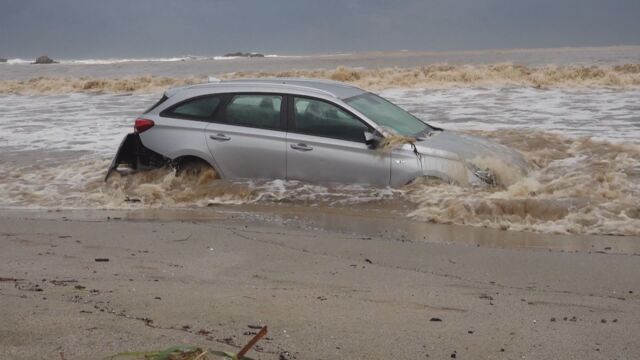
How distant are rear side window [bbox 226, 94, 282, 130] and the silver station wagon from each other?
12mm

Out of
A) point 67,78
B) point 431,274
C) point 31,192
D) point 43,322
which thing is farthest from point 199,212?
point 67,78

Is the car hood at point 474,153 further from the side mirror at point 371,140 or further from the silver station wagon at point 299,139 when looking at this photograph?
the side mirror at point 371,140

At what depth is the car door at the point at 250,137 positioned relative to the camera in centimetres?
949

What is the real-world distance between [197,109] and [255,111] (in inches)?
29.4

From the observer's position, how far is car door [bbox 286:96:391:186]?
9117 millimetres

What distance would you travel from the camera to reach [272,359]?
359 centimetres

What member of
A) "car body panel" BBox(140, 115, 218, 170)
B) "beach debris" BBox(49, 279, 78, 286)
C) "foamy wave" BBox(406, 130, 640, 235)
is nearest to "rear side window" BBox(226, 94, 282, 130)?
"car body panel" BBox(140, 115, 218, 170)

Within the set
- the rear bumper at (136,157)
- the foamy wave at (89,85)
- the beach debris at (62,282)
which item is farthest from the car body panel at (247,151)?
the foamy wave at (89,85)

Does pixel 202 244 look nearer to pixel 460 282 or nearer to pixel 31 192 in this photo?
pixel 460 282

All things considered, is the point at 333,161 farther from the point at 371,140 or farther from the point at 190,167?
the point at 190,167

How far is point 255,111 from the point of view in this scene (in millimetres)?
9680

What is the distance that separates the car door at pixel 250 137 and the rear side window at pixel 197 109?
154 mm

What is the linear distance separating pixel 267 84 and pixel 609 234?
4.30 m

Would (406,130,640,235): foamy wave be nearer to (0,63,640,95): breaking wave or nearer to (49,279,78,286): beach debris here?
(49,279,78,286): beach debris
